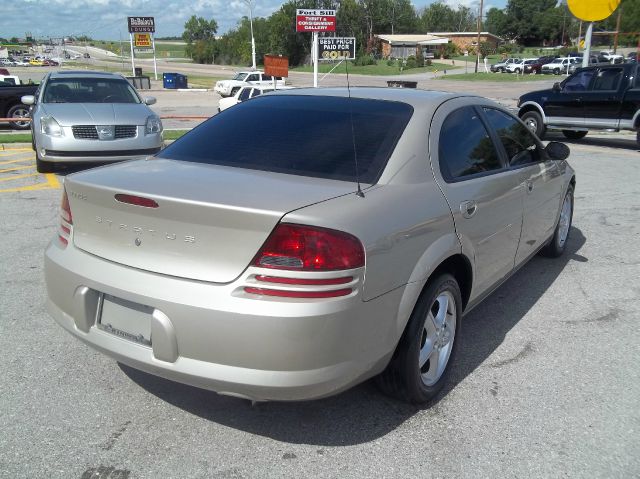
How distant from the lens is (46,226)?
6586mm

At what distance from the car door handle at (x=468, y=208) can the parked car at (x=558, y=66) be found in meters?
59.4

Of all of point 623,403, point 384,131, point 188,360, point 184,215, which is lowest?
point 623,403

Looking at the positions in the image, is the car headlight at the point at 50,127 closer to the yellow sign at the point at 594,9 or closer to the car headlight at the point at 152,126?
the car headlight at the point at 152,126

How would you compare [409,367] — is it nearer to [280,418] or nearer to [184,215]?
[280,418]

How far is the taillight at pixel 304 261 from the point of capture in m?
2.44

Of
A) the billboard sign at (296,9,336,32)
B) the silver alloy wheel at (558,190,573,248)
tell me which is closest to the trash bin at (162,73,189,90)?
the billboard sign at (296,9,336,32)

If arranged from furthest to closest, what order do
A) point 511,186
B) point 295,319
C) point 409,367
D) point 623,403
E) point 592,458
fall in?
point 511,186
point 623,403
point 409,367
point 592,458
point 295,319

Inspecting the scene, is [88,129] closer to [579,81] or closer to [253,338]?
[253,338]

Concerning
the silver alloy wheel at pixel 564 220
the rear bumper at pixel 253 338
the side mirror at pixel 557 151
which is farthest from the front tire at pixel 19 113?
the rear bumper at pixel 253 338

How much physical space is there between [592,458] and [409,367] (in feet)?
3.05

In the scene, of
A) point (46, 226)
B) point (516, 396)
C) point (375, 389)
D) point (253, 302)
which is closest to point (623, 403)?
point (516, 396)

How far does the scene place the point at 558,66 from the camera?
58.2 m

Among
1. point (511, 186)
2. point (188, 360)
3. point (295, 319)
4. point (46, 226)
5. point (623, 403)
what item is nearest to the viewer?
point (295, 319)

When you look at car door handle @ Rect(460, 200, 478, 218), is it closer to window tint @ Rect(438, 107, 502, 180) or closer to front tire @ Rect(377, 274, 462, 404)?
window tint @ Rect(438, 107, 502, 180)
